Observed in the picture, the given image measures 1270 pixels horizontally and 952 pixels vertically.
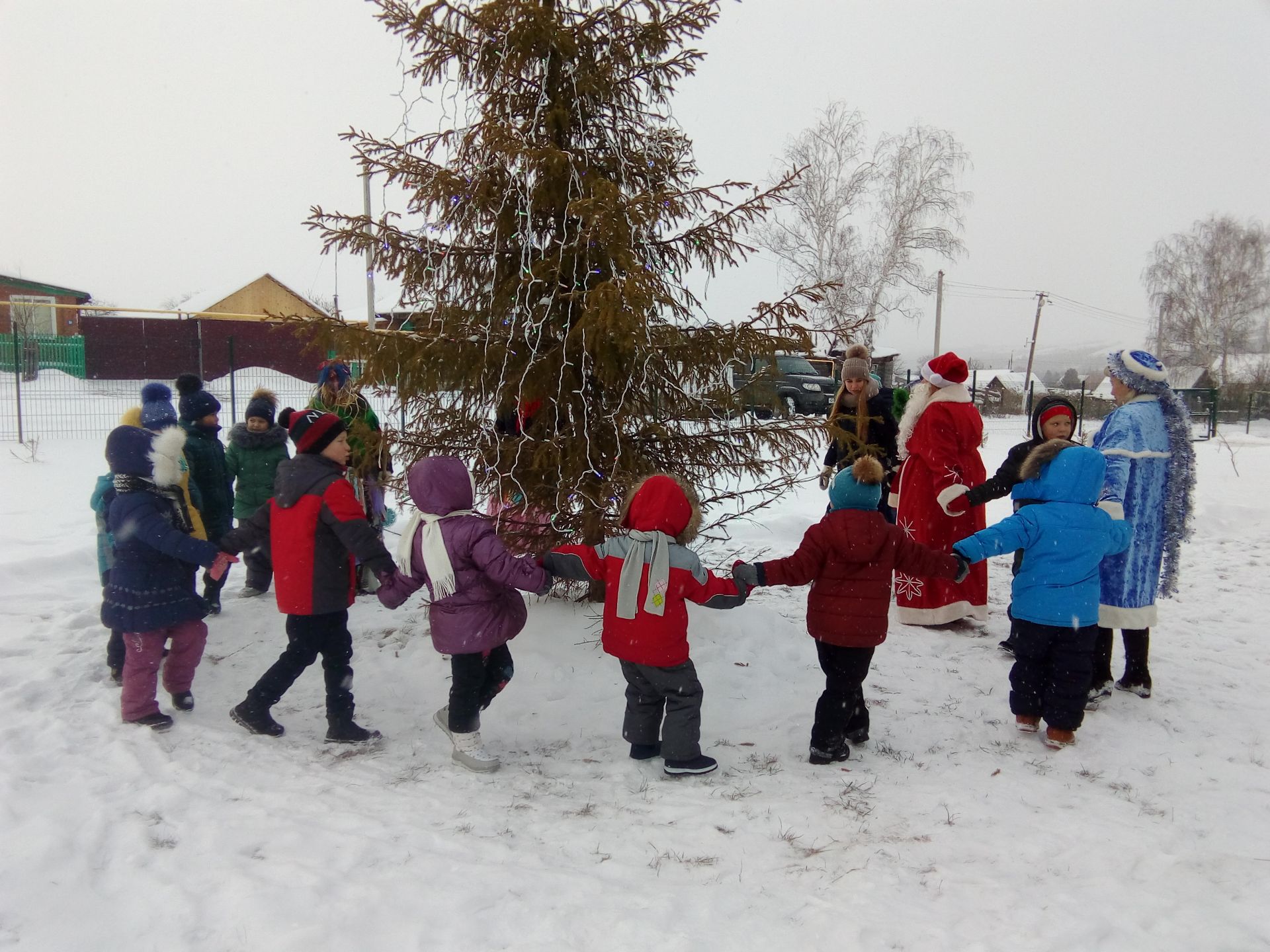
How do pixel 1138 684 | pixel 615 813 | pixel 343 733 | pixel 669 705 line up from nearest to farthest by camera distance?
pixel 615 813 → pixel 669 705 → pixel 343 733 → pixel 1138 684

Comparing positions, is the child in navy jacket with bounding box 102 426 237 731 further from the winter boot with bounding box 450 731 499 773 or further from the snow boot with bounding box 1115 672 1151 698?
the snow boot with bounding box 1115 672 1151 698

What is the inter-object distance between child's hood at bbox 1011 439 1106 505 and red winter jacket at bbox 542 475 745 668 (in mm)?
1737

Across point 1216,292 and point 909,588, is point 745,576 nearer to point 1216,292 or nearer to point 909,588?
point 909,588

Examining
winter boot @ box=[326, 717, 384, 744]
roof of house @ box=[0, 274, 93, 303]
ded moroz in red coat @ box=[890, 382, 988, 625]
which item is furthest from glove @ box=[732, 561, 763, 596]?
roof of house @ box=[0, 274, 93, 303]

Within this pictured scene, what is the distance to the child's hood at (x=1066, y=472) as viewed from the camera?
402cm

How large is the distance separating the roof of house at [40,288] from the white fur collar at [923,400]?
121 feet

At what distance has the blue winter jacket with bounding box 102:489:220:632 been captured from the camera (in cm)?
391

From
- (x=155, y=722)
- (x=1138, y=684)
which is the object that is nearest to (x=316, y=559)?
(x=155, y=722)

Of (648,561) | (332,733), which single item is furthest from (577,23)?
(332,733)

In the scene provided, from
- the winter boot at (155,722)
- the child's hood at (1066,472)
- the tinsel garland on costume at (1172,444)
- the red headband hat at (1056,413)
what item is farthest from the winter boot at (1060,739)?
the winter boot at (155,722)

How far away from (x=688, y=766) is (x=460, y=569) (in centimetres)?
144

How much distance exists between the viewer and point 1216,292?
43.6 meters

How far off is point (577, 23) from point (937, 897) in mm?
5074

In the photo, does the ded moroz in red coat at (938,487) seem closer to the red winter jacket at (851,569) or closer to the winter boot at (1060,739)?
the winter boot at (1060,739)
